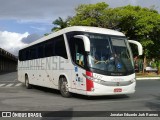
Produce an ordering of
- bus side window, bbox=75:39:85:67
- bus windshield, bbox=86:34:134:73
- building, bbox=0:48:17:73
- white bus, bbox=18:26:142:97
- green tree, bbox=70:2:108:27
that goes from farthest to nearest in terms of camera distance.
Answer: building, bbox=0:48:17:73
green tree, bbox=70:2:108:27
bus side window, bbox=75:39:85:67
bus windshield, bbox=86:34:134:73
white bus, bbox=18:26:142:97

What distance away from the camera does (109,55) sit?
15.0 m

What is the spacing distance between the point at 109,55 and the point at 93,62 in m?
0.75

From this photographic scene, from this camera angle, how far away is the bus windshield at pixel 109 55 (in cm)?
1478

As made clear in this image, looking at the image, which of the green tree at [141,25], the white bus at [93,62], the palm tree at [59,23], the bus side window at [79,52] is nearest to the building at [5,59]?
the palm tree at [59,23]

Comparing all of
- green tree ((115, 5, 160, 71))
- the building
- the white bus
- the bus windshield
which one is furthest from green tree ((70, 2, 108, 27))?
the building

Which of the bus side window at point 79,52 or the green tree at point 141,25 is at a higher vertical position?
the green tree at point 141,25

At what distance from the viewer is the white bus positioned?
48.1 ft

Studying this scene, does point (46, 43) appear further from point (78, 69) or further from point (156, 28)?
→ point (156, 28)

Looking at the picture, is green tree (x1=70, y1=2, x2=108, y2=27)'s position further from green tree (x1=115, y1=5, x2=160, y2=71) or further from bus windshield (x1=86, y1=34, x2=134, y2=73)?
bus windshield (x1=86, y1=34, x2=134, y2=73)

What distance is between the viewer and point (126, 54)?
15555mm

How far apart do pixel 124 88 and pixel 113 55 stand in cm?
138

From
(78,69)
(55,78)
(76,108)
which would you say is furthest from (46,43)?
(76,108)

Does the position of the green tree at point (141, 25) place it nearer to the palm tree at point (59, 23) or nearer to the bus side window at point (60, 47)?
the palm tree at point (59, 23)

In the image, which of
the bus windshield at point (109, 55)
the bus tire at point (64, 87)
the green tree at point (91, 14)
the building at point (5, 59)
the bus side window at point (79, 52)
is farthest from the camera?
the building at point (5, 59)
